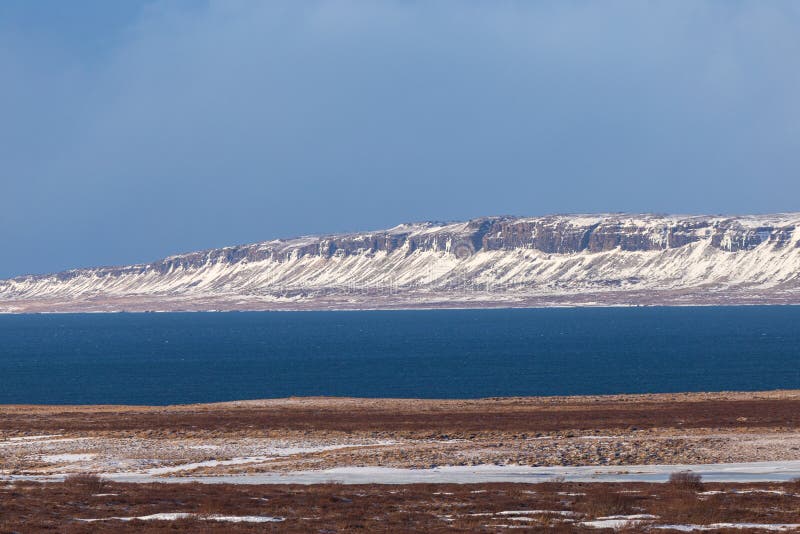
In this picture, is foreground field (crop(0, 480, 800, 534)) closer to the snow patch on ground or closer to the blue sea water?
the snow patch on ground

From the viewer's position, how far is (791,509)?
23328mm

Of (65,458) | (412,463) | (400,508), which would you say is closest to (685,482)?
(400,508)

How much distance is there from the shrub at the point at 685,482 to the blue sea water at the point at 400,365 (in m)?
48.7

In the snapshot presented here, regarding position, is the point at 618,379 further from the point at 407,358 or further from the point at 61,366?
the point at 61,366

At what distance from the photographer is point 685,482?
2695 cm

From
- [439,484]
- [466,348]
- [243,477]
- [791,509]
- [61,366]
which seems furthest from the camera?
[466,348]

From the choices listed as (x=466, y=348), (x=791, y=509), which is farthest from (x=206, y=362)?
(x=791, y=509)

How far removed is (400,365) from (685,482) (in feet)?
274

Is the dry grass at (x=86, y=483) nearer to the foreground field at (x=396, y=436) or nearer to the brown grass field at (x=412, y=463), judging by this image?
the brown grass field at (x=412, y=463)

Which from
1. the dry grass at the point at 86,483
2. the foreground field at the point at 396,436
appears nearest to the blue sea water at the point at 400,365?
the foreground field at the point at 396,436

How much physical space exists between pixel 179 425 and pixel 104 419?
5.66 metres

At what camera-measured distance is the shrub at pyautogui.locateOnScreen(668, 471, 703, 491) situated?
26.6 m

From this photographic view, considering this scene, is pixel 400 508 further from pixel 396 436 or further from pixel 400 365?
pixel 400 365

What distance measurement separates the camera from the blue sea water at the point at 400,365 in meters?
83.2
